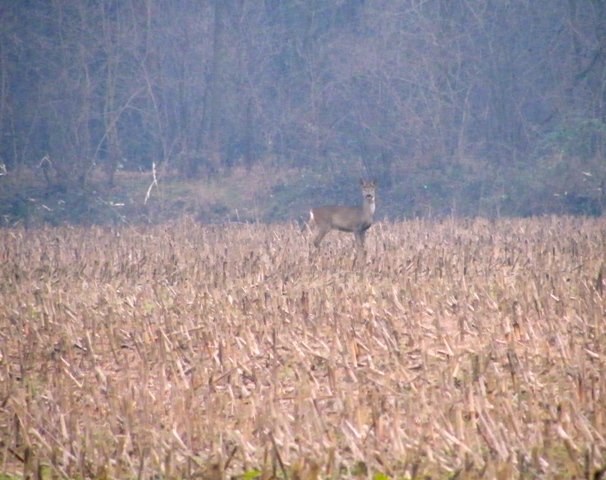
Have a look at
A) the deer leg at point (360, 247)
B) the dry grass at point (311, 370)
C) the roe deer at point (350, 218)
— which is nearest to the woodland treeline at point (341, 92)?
the roe deer at point (350, 218)

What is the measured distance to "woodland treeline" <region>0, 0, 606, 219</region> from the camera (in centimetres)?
2733

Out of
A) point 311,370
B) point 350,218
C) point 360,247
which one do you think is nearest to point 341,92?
point 350,218

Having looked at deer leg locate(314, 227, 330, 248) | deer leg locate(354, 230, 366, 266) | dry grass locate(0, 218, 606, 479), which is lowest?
deer leg locate(314, 227, 330, 248)

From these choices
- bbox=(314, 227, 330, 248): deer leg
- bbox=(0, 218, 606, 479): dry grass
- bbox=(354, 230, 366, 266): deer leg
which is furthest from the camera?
bbox=(314, 227, 330, 248): deer leg

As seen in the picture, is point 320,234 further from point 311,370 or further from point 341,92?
point 341,92

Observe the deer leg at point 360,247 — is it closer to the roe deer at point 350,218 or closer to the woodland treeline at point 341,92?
the roe deer at point 350,218

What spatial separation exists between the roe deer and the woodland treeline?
11065 mm

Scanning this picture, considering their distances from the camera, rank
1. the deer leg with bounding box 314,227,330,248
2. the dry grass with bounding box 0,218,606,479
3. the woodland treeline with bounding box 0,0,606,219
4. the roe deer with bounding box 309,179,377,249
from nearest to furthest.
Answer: the dry grass with bounding box 0,218,606,479 → the roe deer with bounding box 309,179,377,249 → the deer leg with bounding box 314,227,330,248 → the woodland treeline with bounding box 0,0,606,219

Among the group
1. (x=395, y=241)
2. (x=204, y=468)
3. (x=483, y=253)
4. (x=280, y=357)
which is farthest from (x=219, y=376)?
(x=395, y=241)

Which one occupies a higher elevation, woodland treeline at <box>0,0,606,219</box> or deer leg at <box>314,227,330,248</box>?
woodland treeline at <box>0,0,606,219</box>

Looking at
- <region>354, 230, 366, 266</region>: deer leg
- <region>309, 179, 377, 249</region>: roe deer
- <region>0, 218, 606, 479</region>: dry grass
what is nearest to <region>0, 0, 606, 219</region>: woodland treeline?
<region>309, 179, 377, 249</region>: roe deer

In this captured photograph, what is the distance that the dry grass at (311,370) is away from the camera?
3881mm

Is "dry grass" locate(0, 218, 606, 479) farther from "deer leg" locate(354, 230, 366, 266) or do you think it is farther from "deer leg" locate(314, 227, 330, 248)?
"deer leg" locate(314, 227, 330, 248)

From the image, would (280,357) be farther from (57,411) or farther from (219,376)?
(57,411)
